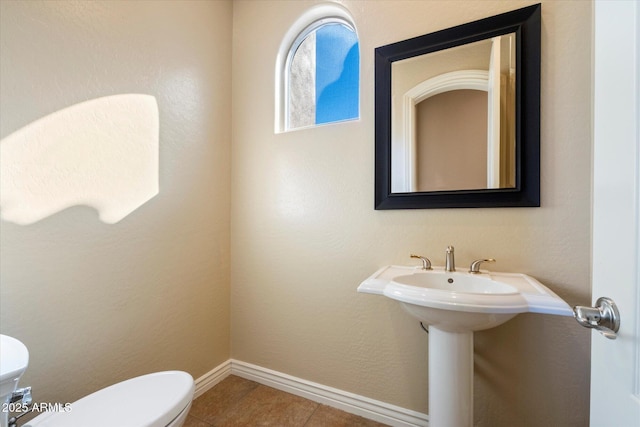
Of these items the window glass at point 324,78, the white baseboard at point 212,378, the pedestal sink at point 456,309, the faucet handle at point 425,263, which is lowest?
the white baseboard at point 212,378

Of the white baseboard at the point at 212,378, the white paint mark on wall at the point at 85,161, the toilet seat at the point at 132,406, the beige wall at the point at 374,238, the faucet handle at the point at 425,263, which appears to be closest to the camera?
the toilet seat at the point at 132,406

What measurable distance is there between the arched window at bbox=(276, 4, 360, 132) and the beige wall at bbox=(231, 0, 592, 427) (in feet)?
0.28

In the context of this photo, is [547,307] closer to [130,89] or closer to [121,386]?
[121,386]

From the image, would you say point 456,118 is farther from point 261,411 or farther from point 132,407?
point 261,411

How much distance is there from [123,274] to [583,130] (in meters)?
2.19

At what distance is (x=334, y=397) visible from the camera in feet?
5.28

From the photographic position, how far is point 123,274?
4.45 feet

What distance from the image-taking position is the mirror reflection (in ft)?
4.13

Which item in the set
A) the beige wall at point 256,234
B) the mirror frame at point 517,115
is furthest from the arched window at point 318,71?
the mirror frame at point 517,115

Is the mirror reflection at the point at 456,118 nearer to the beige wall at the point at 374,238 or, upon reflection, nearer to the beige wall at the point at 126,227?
the beige wall at the point at 374,238

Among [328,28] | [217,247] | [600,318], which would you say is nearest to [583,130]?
[600,318]

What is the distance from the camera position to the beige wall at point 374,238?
3.80ft

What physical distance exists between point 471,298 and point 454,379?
0.42 m

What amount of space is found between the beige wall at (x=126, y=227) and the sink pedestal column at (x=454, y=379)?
1409 millimetres
